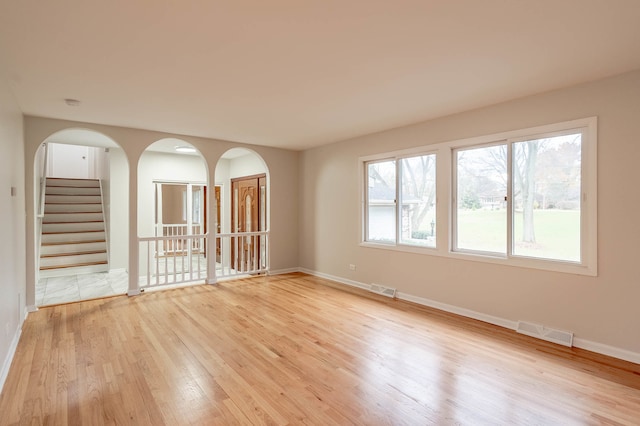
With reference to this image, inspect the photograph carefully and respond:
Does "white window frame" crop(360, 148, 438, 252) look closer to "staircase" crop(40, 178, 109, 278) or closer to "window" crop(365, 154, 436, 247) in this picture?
"window" crop(365, 154, 436, 247)

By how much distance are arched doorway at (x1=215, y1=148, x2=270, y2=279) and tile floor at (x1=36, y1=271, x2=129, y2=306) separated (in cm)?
175

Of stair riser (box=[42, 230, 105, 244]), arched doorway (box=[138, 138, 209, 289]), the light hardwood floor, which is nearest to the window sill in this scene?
the light hardwood floor

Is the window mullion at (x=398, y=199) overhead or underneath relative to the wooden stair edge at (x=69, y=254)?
overhead

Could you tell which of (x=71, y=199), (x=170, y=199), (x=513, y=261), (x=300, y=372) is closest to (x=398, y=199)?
(x=513, y=261)

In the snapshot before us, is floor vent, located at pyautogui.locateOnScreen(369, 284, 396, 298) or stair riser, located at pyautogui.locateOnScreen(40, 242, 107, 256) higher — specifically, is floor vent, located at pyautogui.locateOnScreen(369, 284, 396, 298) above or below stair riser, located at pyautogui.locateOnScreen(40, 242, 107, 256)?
below

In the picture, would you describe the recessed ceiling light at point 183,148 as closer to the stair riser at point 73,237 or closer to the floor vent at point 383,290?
the stair riser at point 73,237

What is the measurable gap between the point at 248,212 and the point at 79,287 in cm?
327

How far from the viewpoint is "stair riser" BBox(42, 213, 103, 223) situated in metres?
6.80

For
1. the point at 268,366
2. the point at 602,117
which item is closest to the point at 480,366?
the point at 268,366

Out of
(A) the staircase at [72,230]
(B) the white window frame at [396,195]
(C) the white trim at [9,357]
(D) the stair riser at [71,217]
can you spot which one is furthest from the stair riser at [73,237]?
(B) the white window frame at [396,195]

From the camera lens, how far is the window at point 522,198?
10.6 feet

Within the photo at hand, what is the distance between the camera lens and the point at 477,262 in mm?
3871

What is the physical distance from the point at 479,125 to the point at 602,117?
1121 millimetres

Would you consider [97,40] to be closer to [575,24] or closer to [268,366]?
[268,366]
